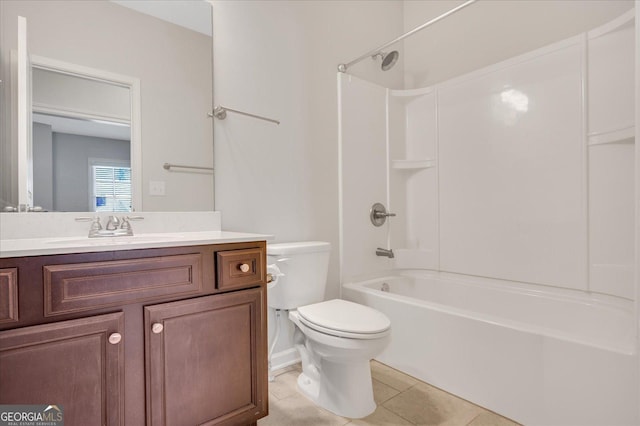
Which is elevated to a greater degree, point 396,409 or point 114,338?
point 114,338

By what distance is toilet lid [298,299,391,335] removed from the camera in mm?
1404

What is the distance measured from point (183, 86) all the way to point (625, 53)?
7.51 ft

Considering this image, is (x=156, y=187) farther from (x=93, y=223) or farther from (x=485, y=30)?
(x=485, y=30)

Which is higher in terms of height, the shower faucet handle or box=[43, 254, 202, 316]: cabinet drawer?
the shower faucet handle

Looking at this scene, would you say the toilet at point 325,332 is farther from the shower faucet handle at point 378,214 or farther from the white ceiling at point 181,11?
the white ceiling at point 181,11

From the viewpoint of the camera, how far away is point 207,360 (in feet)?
3.81

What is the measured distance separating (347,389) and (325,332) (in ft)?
1.07

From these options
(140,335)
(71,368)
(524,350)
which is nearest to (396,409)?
(524,350)

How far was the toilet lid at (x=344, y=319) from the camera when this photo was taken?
1.40 m

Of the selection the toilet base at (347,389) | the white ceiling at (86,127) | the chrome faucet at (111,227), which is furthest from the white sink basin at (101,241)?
the toilet base at (347,389)

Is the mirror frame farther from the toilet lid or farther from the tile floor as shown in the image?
the tile floor

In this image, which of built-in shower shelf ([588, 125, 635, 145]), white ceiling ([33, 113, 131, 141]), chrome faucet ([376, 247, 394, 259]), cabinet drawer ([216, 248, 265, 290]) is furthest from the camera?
chrome faucet ([376, 247, 394, 259])

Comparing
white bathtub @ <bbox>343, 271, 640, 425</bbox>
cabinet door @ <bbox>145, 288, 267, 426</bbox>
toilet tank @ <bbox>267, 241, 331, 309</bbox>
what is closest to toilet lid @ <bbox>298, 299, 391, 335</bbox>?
toilet tank @ <bbox>267, 241, 331, 309</bbox>

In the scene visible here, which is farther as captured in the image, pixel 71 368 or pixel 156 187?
pixel 156 187
